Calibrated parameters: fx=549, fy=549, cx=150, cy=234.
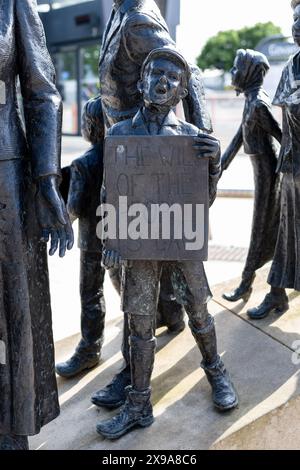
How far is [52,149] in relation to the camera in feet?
6.84

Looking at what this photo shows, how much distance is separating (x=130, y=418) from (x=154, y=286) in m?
0.60

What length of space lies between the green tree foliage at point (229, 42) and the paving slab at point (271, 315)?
182 feet

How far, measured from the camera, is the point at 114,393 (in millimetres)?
2744

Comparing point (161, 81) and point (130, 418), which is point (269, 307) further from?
point (161, 81)

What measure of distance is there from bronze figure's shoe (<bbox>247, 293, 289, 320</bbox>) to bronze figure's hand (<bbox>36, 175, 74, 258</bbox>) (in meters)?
1.76

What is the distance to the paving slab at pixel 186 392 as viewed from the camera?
7.99 feet

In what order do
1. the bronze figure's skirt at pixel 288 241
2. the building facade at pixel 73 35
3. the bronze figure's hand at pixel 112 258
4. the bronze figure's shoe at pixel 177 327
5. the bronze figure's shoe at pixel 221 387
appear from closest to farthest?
the bronze figure's hand at pixel 112 258 → the bronze figure's shoe at pixel 221 387 → the bronze figure's skirt at pixel 288 241 → the bronze figure's shoe at pixel 177 327 → the building facade at pixel 73 35

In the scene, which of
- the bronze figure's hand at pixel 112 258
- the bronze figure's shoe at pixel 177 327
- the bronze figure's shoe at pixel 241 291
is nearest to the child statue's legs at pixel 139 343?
the bronze figure's hand at pixel 112 258

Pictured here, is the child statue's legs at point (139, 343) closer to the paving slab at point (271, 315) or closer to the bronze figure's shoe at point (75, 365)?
the bronze figure's shoe at point (75, 365)

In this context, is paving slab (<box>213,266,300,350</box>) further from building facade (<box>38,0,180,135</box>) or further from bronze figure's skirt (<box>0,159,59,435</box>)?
building facade (<box>38,0,180,135</box>)

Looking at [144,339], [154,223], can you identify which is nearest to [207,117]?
[154,223]

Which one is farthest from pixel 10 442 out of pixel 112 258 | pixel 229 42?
pixel 229 42

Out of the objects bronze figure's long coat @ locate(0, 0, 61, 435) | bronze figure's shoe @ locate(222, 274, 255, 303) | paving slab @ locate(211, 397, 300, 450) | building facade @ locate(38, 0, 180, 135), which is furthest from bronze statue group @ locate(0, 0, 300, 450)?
building facade @ locate(38, 0, 180, 135)
